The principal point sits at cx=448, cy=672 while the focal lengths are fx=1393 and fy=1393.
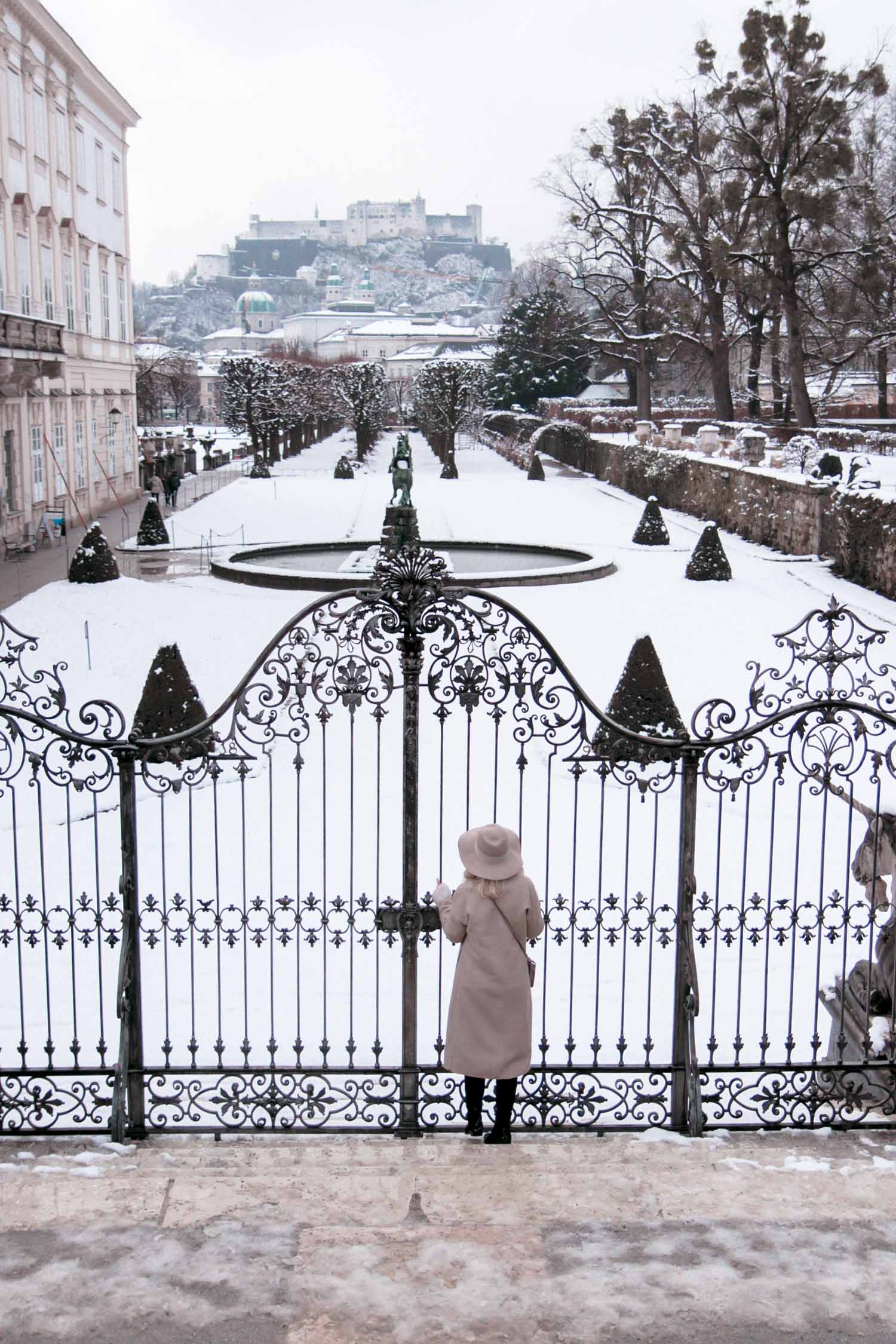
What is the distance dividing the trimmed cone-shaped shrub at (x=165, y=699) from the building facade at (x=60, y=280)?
1384 cm

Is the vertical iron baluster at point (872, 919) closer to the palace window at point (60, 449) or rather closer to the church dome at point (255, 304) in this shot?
the palace window at point (60, 449)

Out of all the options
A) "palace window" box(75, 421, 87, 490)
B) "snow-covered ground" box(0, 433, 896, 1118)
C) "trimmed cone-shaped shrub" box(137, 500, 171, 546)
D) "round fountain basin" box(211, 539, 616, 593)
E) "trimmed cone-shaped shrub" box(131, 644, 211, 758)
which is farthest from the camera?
"palace window" box(75, 421, 87, 490)

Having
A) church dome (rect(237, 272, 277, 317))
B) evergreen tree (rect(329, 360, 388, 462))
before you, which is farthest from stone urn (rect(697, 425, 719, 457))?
church dome (rect(237, 272, 277, 317))

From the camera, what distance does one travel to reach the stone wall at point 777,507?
65.5ft

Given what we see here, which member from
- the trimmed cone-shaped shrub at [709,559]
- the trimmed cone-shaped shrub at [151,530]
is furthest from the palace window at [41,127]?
the trimmed cone-shaped shrub at [709,559]

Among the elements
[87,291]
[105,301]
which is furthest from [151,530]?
[105,301]

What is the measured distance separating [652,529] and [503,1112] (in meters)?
20.9

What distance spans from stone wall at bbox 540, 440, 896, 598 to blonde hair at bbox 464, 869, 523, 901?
50.7 feet

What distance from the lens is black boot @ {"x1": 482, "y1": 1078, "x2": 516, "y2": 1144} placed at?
5.18 metres

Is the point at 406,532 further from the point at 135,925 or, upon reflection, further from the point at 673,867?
the point at 135,925

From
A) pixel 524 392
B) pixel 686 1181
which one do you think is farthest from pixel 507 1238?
pixel 524 392

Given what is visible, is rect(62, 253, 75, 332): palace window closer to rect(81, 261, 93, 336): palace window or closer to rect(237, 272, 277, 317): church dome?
rect(81, 261, 93, 336): palace window

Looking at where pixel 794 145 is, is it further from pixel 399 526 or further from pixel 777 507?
pixel 399 526

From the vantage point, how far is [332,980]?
7578mm
